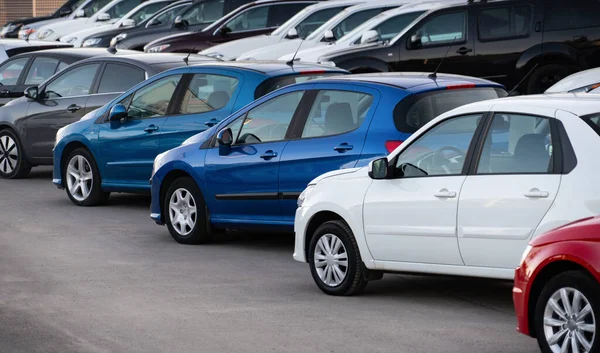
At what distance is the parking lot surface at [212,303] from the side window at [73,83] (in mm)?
4329

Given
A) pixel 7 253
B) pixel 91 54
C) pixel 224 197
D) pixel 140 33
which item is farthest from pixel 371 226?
pixel 140 33

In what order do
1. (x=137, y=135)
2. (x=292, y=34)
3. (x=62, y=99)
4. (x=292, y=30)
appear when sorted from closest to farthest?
1. (x=137, y=135)
2. (x=62, y=99)
3. (x=292, y=34)
4. (x=292, y=30)

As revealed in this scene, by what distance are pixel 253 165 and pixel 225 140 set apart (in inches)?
16.6

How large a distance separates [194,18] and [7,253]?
18.8m

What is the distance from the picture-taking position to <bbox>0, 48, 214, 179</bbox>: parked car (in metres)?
16.5

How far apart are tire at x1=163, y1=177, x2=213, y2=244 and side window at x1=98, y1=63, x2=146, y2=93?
400cm

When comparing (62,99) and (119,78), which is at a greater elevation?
(119,78)

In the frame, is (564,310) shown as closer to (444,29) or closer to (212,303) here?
(212,303)

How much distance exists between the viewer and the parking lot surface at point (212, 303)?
26.1 feet

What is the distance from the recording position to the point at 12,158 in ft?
59.6

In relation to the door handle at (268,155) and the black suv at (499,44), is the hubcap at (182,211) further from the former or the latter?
the black suv at (499,44)

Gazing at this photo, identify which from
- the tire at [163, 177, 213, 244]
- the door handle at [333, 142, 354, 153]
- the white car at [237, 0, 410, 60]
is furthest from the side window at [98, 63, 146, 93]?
the white car at [237, 0, 410, 60]

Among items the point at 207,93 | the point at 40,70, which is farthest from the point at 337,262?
the point at 40,70

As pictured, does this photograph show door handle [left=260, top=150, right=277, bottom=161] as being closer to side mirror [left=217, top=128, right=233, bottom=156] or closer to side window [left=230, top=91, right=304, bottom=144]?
side window [left=230, top=91, right=304, bottom=144]
